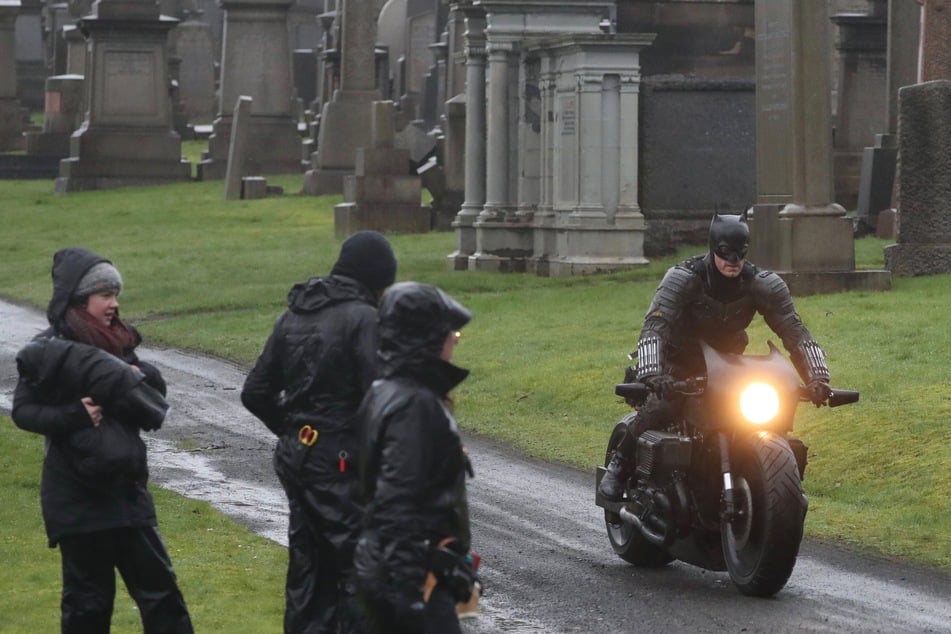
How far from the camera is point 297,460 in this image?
6875mm

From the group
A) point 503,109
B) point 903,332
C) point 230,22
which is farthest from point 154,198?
point 903,332

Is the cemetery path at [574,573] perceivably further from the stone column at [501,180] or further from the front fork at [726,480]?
the stone column at [501,180]

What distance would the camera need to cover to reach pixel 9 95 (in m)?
50.3

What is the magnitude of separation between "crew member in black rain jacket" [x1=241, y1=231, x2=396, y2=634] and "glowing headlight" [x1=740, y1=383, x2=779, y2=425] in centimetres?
239

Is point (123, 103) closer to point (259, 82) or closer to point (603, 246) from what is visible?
point (259, 82)

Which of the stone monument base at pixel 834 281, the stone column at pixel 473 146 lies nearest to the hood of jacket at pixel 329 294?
the stone monument base at pixel 834 281

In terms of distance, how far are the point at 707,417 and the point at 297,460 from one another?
2712 mm

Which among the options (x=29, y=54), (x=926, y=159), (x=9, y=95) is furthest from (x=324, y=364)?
(x=29, y=54)

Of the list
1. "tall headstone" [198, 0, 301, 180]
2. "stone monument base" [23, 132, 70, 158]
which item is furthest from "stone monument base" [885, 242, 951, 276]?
"stone monument base" [23, 132, 70, 158]

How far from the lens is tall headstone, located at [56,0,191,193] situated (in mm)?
39250

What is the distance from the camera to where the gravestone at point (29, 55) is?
63406 mm

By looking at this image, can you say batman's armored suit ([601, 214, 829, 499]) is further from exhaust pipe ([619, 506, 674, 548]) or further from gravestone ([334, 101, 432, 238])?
gravestone ([334, 101, 432, 238])

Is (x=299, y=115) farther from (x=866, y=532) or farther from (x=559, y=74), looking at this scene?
(x=866, y=532)

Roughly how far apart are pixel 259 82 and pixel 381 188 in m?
12.4
